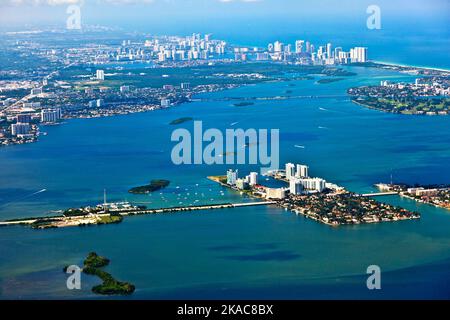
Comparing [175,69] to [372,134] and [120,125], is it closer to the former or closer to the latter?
[120,125]

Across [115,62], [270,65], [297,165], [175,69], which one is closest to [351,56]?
[270,65]

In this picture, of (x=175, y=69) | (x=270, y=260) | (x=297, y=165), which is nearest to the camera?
(x=270, y=260)

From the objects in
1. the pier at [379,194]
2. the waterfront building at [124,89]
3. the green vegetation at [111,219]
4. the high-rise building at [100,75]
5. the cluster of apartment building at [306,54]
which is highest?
the cluster of apartment building at [306,54]

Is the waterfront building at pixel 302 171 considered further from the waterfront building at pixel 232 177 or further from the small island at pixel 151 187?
the small island at pixel 151 187

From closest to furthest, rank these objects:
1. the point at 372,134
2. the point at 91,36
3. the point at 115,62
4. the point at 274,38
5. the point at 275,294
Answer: the point at 275,294 → the point at 372,134 → the point at 115,62 → the point at 91,36 → the point at 274,38

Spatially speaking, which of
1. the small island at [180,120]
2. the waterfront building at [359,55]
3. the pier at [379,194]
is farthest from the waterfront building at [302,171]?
the waterfront building at [359,55]

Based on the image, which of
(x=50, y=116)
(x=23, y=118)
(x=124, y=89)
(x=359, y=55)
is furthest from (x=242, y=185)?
(x=359, y=55)

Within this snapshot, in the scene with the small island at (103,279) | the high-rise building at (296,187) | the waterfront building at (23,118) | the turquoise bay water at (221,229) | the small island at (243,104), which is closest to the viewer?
the small island at (103,279)
